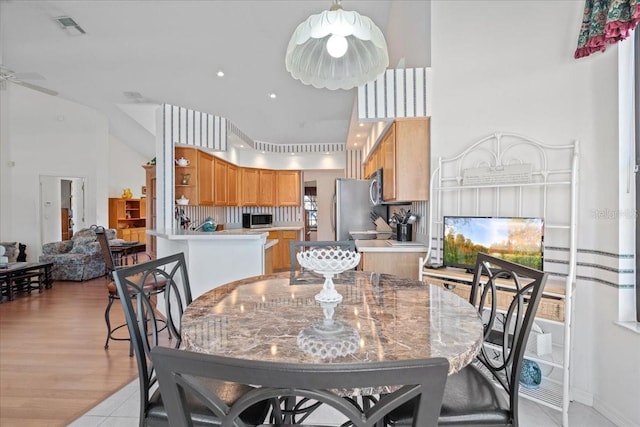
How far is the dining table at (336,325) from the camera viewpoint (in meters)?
0.89

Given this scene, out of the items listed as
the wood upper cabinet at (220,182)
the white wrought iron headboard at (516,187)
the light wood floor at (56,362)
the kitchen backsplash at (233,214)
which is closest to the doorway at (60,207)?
the light wood floor at (56,362)

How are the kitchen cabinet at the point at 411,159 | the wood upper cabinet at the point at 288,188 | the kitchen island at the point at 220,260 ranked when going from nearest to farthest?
the kitchen cabinet at the point at 411,159, the kitchen island at the point at 220,260, the wood upper cabinet at the point at 288,188

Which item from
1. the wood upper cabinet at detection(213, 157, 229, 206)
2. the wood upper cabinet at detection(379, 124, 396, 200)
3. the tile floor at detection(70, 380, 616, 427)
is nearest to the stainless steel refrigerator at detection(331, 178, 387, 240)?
the wood upper cabinet at detection(379, 124, 396, 200)

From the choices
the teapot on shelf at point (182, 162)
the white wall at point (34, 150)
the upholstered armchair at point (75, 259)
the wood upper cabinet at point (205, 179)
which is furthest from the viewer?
the white wall at point (34, 150)

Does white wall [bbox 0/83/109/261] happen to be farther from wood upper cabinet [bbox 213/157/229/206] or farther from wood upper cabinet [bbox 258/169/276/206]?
wood upper cabinet [bbox 213/157/229/206]

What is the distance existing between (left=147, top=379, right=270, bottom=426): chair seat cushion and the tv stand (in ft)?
5.63

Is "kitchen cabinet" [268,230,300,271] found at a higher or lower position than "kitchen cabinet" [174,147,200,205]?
lower

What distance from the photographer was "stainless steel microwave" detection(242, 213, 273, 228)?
6918 millimetres

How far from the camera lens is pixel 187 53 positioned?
4.30m

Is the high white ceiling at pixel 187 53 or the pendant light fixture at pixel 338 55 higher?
the high white ceiling at pixel 187 53

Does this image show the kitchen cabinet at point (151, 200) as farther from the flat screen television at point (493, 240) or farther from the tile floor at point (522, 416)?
the flat screen television at point (493, 240)

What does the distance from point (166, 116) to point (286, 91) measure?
6.30ft

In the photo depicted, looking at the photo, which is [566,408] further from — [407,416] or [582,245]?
[407,416]

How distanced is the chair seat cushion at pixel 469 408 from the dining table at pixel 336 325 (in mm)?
218
